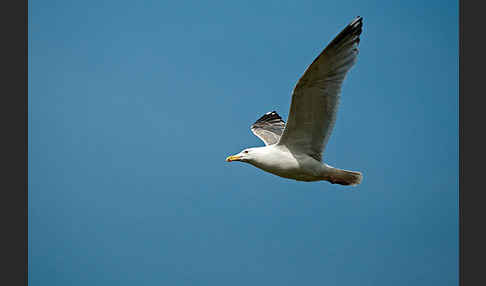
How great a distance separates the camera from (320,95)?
16.2 feet

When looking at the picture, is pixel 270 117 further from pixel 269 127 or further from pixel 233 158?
pixel 233 158

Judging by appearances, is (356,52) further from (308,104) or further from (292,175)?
(292,175)

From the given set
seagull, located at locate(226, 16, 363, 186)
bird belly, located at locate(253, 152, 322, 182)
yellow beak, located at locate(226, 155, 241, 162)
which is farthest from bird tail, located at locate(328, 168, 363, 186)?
yellow beak, located at locate(226, 155, 241, 162)

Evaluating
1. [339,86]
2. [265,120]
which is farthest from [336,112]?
[265,120]

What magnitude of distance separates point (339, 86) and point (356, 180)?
102 cm

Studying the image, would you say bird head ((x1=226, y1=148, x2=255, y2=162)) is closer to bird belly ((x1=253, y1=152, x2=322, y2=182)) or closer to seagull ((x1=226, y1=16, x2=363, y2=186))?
seagull ((x1=226, y1=16, x2=363, y2=186))

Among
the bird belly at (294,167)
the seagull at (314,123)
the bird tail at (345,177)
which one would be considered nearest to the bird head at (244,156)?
the seagull at (314,123)

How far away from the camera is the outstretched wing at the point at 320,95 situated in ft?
15.5

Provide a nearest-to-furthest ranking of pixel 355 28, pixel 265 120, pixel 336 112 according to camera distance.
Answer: pixel 355 28 → pixel 336 112 → pixel 265 120

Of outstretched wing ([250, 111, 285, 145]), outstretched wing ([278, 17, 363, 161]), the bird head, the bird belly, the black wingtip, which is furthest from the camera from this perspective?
the black wingtip

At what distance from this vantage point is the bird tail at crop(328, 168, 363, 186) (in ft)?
17.5

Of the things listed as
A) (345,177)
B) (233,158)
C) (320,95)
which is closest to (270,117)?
(233,158)

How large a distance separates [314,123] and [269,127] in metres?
2.45

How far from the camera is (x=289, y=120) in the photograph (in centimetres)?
510
